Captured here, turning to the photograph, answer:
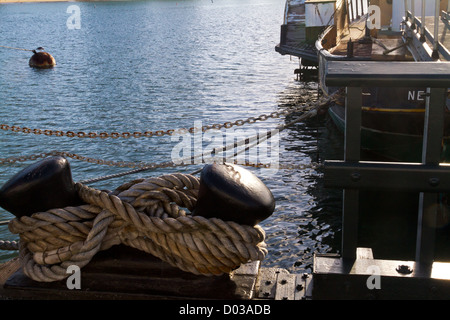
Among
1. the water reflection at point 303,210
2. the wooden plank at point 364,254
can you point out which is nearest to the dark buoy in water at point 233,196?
the wooden plank at point 364,254

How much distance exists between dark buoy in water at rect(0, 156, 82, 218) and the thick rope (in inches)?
2.7

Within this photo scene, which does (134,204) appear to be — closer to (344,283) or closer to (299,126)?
(344,283)

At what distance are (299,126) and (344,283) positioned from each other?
777 inches

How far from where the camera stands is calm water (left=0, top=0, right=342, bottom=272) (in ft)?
44.7

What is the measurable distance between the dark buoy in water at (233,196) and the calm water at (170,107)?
7.77 metres

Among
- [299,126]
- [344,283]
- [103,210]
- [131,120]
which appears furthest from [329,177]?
[131,120]

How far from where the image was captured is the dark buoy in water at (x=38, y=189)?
340cm

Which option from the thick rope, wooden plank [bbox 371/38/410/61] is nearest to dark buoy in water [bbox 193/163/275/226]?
the thick rope

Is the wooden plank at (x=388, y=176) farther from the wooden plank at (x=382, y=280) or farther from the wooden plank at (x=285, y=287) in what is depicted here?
the wooden plank at (x=285, y=287)

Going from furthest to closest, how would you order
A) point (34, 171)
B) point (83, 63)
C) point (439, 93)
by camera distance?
point (83, 63) → point (34, 171) → point (439, 93)

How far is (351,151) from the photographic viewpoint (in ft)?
10.1

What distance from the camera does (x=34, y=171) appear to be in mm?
3416

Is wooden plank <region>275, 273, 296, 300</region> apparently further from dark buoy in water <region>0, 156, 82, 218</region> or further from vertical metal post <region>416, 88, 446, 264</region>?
dark buoy in water <region>0, 156, 82, 218</region>

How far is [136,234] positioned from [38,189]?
64cm
